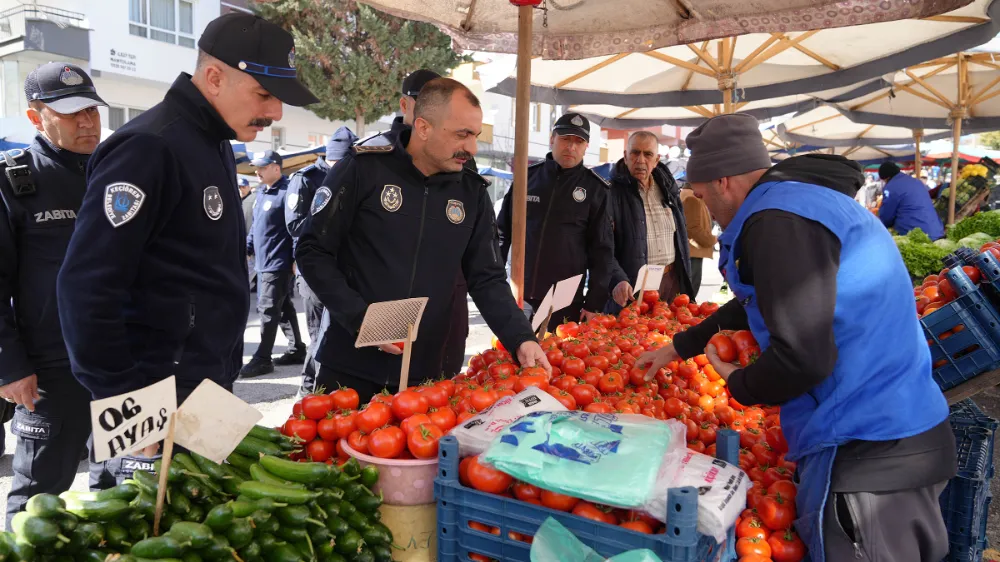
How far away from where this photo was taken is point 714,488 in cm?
176

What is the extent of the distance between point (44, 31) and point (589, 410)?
20466mm

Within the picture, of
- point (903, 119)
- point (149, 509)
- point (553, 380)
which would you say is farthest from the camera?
point (903, 119)

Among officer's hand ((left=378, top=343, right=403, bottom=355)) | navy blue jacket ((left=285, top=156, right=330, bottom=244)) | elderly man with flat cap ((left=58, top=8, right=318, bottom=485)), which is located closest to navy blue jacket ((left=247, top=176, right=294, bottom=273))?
navy blue jacket ((left=285, top=156, right=330, bottom=244))

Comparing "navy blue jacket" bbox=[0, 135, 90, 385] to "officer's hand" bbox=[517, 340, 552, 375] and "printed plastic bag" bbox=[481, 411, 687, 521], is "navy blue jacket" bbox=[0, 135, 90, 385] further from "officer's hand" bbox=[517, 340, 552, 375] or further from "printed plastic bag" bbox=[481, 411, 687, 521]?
"printed plastic bag" bbox=[481, 411, 687, 521]

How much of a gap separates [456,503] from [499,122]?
107 feet

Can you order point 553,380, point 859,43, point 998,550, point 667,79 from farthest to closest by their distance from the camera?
point 667,79 → point 859,43 → point 998,550 → point 553,380

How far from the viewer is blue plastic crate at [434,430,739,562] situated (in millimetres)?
1609

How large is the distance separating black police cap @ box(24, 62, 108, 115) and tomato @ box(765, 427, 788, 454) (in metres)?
3.15

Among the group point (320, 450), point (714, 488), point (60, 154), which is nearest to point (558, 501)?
point (714, 488)

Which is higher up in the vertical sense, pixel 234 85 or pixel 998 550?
pixel 234 85

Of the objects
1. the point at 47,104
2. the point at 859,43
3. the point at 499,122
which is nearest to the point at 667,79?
the point at 859,43

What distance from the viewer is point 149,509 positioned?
5.75 ft

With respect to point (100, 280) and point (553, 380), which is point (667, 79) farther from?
point (100, 280)

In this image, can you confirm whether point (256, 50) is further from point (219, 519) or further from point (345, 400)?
point (219, 519)
